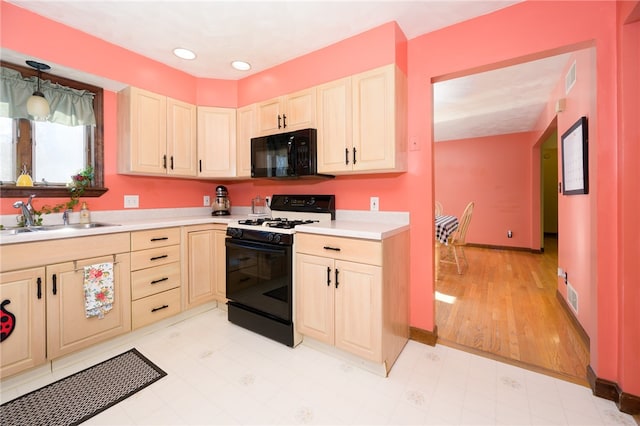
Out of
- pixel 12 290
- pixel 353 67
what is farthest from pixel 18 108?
pixel 353 67

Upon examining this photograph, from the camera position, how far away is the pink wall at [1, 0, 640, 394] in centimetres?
154

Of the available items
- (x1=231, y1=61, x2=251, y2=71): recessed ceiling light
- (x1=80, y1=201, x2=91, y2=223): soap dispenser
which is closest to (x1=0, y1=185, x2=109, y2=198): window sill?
(x1=80, y1=201, x2=91, y2=223): soap dispenser

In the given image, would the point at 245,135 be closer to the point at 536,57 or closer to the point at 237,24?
the point at 237,24

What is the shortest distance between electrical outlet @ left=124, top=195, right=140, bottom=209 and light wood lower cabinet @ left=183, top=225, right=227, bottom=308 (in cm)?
65

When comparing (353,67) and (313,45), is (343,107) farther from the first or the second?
(313,45)

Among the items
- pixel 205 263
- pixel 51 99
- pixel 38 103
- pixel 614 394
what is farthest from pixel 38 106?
pixel 614 394

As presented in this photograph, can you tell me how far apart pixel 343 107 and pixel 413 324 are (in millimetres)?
1889

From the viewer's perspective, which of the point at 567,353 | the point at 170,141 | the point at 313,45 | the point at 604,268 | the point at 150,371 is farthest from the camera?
the point at 170,141

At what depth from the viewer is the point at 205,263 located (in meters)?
2.67

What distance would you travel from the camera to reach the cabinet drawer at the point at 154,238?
2.15 meters

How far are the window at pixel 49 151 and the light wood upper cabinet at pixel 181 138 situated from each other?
1.84 ft

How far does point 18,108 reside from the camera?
2.05 metres

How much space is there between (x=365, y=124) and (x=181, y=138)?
75.6 inches

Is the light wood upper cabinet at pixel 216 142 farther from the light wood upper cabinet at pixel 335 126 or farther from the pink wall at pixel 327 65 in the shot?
the light wood upper cabinet at pixel 335 126
